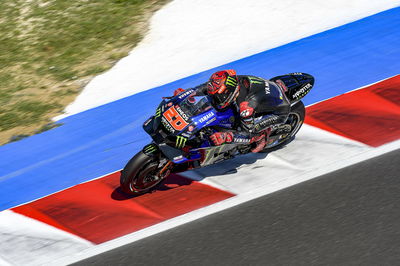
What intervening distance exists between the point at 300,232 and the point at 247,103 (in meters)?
1.94

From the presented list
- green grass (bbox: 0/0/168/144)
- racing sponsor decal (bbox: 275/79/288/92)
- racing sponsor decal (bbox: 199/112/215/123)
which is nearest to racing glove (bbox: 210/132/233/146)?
racing sponsor decal (bbox: 199/112/215/123)

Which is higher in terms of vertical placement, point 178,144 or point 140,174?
point 178,144

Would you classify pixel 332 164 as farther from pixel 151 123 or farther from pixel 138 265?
pixel 138 265

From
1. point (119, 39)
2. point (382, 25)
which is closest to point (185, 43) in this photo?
point (119, 39)

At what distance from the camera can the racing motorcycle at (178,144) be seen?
8.02 m

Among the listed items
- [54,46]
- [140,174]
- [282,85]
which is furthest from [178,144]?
[54,46]

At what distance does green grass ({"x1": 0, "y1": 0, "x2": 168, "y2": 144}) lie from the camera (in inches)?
472

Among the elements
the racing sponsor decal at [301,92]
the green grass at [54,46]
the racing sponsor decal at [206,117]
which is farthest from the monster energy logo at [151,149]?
the green grass at [54,46]

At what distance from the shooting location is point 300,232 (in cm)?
736

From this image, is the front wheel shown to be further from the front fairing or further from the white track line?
the white track line

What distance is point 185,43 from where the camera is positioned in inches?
524

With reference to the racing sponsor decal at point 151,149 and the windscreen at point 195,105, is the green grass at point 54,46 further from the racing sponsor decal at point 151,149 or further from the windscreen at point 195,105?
the windscreen at point 195,105

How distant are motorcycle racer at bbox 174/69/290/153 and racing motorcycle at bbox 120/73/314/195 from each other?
0.41 feet

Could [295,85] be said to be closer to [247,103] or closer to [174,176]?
[247,103]
